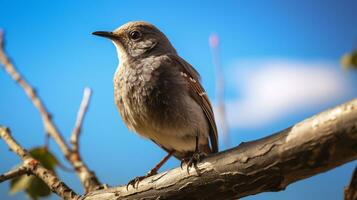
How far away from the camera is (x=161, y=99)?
395 centimetres

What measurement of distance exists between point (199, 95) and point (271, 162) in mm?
1765

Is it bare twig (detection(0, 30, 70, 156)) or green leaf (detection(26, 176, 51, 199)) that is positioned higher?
bare twig (detection(0, 30, 70, 156))

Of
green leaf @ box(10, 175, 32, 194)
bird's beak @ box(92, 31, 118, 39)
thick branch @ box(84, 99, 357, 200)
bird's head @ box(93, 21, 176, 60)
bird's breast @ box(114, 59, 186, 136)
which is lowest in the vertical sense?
thick branch @ box(84, 99, 357, 200)

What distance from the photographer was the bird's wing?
429cm

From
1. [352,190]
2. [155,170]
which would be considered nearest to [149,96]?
[155,170]

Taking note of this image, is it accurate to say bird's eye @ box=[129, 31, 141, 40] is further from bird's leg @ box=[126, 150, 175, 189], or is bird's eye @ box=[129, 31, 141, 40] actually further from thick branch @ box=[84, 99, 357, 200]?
thick branch @ box=[84, 99, 357, 200]

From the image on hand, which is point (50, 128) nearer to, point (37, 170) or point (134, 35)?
point (37, 170)

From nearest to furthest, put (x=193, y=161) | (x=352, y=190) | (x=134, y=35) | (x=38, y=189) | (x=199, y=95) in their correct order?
(x=352, y=190), (x=193, y=161), (x=38, y=189), (x=199, y=95), (x=134, y=35)

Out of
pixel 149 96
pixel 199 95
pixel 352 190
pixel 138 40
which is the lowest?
pixel 352 190

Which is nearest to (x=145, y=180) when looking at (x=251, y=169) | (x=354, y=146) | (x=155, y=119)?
(x=155, y=119)

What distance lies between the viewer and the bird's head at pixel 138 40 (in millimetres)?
4633

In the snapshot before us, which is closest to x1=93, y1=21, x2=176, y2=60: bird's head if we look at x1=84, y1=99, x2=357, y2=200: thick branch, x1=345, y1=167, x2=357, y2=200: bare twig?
x1=84, y1=99, x2=357, y2=200: thick branch

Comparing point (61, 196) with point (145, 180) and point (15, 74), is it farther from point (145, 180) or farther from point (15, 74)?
point (15, 74)

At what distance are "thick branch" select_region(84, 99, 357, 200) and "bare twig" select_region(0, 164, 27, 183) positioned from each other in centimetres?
100
